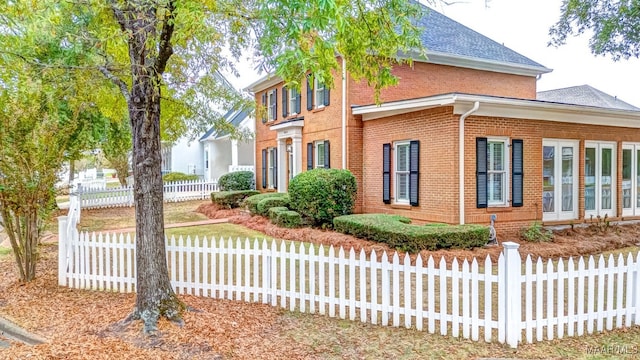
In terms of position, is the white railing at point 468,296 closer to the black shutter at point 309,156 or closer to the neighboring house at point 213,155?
the black shutter at point 309,156

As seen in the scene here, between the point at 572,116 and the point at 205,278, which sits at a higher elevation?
the point at 572,116

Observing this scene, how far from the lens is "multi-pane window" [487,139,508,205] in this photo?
1105cm

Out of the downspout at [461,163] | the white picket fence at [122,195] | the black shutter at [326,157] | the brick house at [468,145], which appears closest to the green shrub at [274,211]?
the black shutter at [326,157]

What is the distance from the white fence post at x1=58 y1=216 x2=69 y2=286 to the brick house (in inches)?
156

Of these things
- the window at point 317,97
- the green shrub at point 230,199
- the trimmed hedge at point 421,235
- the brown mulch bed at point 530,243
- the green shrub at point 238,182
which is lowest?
the brown mulch bed at point 530,243

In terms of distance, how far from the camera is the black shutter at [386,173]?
1261 centimetres

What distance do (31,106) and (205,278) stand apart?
12.9ft

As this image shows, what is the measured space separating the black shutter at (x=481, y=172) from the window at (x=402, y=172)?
60.4 inches

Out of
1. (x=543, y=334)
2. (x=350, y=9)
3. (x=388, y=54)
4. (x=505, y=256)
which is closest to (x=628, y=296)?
(x=543, y=334)

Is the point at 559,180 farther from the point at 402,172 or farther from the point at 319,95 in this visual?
the point at 319,95

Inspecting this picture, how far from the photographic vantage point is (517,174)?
11.2m

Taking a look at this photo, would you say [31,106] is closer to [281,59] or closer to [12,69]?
[12,69]

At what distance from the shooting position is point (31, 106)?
6816 mm

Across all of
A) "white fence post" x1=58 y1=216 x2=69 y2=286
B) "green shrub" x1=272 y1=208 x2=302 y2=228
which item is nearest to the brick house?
"green shrub" x1=272 y1=208 x2=302 y2=228
